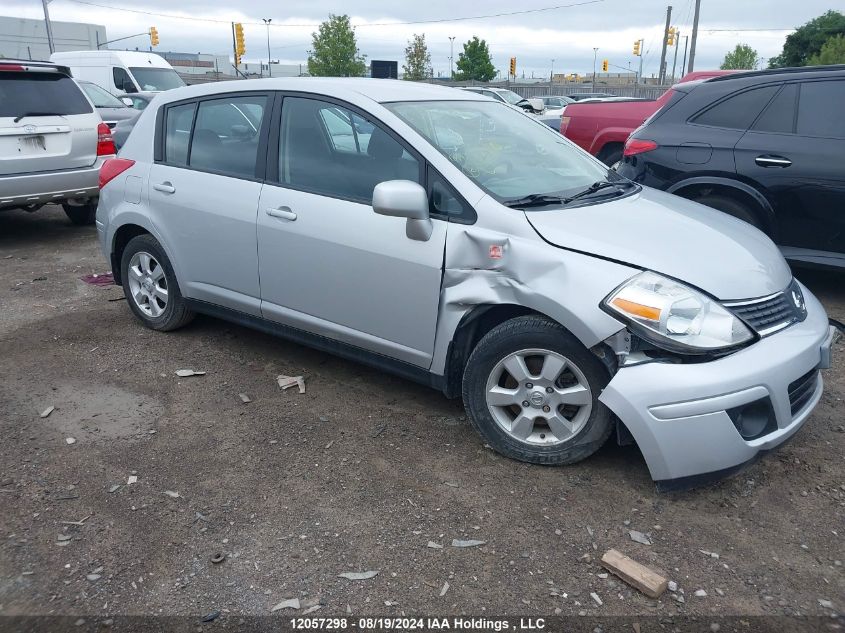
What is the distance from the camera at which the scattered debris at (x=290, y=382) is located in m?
4.41

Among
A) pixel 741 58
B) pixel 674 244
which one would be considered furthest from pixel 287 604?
pixel 741 58

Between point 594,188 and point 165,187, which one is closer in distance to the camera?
point 594,188

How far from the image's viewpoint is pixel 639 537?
298 centimetres

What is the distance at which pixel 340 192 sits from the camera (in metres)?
3.97

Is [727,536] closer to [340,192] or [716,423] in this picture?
[716,423]

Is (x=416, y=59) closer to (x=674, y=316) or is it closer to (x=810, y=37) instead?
(x=810, y=37)

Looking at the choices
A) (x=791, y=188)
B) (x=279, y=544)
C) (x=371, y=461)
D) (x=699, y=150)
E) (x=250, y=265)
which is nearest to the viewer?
(x=279, y=544)

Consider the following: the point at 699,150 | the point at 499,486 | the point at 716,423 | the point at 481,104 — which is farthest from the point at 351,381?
the point at 699,150

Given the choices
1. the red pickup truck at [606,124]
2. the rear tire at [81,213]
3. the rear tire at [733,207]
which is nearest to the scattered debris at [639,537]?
the rear tire at [733,207]

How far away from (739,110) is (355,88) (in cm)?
369

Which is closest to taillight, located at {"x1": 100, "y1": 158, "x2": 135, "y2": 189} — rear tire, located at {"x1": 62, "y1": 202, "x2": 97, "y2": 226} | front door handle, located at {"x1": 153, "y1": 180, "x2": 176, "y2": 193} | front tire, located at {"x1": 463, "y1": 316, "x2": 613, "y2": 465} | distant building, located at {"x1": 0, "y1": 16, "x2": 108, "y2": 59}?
front door handle, located at {"x1": 153, "y1": 180, "x2": 176, "y2": 193}

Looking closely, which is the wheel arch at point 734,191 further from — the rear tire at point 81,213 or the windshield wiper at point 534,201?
the rear tire at point 81,213

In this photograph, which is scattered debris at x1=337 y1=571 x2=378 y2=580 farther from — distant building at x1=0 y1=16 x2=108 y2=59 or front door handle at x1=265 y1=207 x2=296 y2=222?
distant building at x1=0 y1=16 x2=108 y2=59

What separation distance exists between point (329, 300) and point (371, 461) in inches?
37.5
